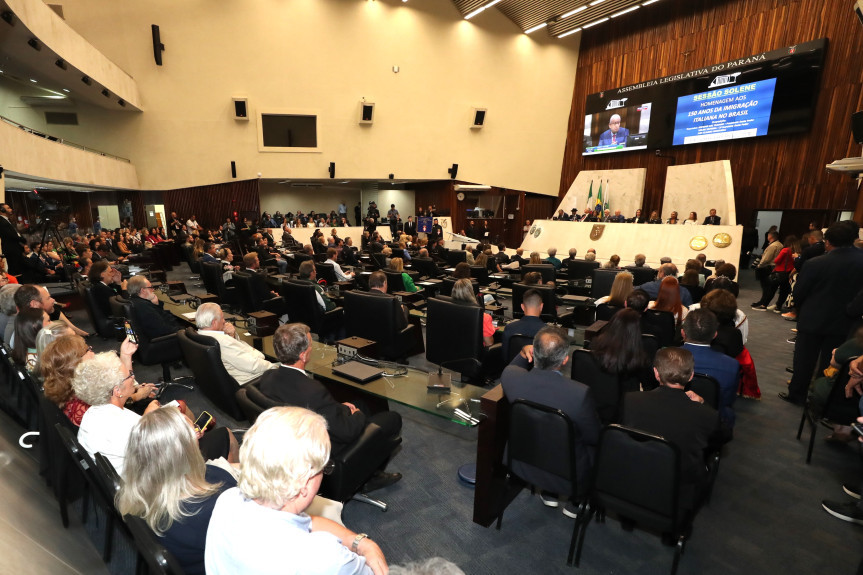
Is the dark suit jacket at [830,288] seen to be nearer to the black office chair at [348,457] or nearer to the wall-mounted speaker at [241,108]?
the black office chair at [348,457]

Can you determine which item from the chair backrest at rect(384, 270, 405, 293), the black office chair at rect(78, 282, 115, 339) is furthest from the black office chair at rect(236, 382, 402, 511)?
the black office chair at rect(78, 282, 115, 339)

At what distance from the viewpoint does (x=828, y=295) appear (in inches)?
148

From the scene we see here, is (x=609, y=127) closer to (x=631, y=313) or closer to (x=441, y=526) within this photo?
(x=631, y=313)

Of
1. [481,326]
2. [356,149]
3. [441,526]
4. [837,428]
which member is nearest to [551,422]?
[441,526]

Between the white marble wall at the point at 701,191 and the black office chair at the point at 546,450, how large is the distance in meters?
12.3

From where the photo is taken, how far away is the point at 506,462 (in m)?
2.40

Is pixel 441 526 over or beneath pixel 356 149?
beneath

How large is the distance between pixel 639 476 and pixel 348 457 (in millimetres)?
1402

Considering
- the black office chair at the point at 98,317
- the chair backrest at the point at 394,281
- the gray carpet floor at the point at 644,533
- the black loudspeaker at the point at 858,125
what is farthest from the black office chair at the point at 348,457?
the black loudspeaker at the point at 858,125

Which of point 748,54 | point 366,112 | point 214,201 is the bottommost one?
point 214,201

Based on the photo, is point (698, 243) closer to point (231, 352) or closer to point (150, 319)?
point (231, 352)

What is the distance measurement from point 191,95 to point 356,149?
5992mm

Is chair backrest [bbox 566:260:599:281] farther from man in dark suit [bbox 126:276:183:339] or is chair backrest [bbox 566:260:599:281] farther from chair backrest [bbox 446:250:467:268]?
man in dark suit [bbox 126:276:183:339]

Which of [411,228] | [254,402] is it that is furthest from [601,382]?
[411,228]
